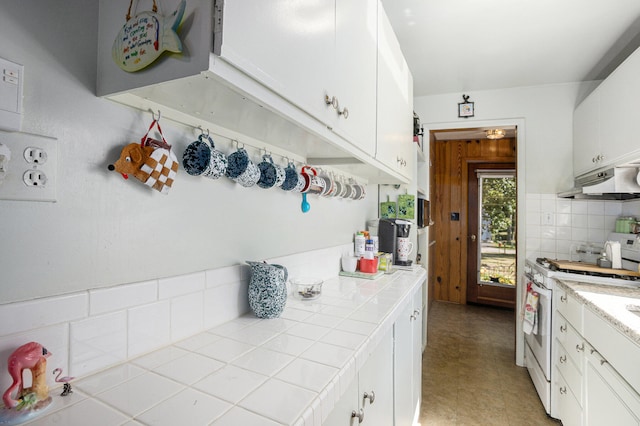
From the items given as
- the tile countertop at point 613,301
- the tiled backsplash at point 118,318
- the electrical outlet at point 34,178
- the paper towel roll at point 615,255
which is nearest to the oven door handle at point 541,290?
the tile countertop at point 613,301

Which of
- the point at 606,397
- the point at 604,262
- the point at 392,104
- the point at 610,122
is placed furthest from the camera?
the point at 604,262

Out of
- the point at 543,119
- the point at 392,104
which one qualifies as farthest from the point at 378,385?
the point at 543,119

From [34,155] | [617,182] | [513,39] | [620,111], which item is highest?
[513,39]

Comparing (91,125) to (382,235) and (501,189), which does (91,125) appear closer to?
Result: (382,235)

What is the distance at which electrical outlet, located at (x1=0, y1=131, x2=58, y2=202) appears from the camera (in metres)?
0.56

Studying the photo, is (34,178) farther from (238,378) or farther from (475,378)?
(475,378)

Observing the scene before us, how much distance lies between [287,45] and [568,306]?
7.10ft

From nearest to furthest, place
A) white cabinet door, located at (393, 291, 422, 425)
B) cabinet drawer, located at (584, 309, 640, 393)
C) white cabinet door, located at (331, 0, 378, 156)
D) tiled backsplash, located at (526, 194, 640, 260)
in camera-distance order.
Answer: white cabinet door, located at (331, 0, 378, 156)
cabinet drawer, located at (584, 309, 640, 393)
white cabinet door, located at (393, 291, 422, 425)
tiled backsplash, located at (526, 194, 640, 260)

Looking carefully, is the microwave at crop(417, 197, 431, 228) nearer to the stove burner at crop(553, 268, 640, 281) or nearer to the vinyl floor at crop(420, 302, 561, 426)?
the stove burner at crop(553, 268, 640, 281)

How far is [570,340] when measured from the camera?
187 centimetres

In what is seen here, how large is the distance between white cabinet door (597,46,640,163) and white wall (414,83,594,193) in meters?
0.53

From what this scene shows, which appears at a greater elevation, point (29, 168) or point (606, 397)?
point (29, 168)

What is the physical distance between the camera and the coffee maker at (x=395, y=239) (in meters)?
2.17

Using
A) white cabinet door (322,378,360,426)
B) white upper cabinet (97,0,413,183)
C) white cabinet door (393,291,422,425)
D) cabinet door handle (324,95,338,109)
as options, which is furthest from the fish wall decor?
white cabinet door (393,291,422,425)
